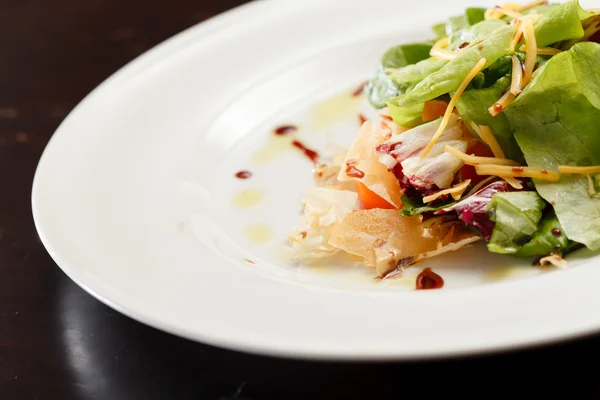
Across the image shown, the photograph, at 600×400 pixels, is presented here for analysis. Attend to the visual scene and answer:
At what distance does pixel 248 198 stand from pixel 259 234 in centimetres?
24

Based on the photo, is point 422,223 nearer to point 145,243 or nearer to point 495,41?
point 495,41

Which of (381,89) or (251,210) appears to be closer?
Answer: (251,210)

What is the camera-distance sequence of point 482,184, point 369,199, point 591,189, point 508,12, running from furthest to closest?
point 508,12 < point 369,199 < point 482,184 < point 591,189

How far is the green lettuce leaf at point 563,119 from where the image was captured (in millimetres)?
1964

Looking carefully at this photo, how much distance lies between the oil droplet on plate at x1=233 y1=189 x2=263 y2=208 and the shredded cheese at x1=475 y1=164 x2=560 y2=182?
2.46 ft

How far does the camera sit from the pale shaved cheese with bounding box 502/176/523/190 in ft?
6.52

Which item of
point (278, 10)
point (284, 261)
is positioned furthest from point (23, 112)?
point (284, 261)

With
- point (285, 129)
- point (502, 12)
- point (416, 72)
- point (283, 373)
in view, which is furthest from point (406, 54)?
point (283, 373)

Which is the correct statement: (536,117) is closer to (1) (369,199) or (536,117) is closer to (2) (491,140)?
(2) (491,140)

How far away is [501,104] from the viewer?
2.02 meters

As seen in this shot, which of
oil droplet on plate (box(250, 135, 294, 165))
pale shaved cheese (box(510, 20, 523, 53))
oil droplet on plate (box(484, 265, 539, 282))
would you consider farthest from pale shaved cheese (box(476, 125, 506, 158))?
oil droplet on plate (box(250, 135, 294, 165))

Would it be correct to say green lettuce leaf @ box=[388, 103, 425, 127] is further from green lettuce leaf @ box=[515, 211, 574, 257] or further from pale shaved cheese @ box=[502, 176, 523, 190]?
green lettuce leaf @ box=[515, 211, 574, 257]

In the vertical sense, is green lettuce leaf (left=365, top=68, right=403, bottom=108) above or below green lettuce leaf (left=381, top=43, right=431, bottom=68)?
below

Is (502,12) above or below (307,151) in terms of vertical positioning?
above
